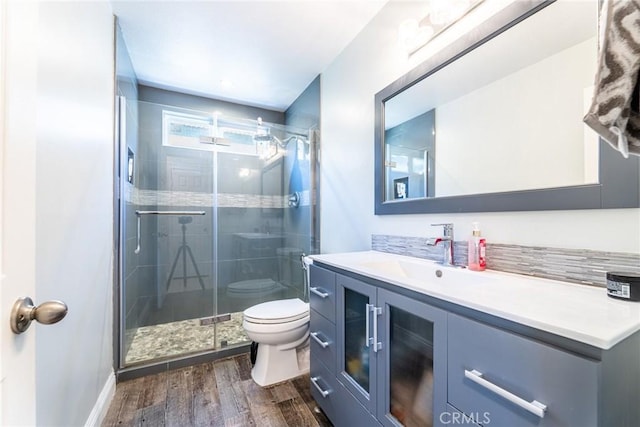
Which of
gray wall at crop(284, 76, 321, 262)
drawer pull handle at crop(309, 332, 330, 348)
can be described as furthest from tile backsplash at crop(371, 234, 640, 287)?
gray wall at crop(284, 76, 321, 262)

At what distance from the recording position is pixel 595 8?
2.82 ft

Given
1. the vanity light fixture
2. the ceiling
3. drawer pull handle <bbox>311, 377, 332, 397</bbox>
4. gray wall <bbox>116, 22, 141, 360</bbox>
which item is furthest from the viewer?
gray wall <bbox>116, 22, 141, 360</bbox>

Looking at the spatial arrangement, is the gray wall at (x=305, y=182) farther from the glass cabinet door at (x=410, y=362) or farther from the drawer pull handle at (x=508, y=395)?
the drawer pull handle at (x=508, y=395)

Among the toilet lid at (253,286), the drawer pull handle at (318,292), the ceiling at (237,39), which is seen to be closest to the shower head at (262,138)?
the ceiling at (237,39)

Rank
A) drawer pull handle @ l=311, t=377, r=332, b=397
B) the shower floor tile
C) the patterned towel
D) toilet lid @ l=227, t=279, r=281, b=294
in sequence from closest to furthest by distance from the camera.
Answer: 1. the patterned towel
2. drawer pull handle @ l=311, t=377, r=332, b=397
3. the shower floor tile
4. toilet lid @ l=227, t=279, r=281, b=294

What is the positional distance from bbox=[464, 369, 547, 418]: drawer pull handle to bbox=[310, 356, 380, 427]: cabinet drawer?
544 millimetres

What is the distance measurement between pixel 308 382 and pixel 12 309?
66.2 inches

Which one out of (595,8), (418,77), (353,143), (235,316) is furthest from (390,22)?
(235,316)

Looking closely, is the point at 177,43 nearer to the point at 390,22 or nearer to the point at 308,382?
the point at 390,22

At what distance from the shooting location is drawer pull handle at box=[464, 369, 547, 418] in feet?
1.80

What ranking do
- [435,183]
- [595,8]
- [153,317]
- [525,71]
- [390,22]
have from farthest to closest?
[153,317] → [390,22] → [435,183] → [525,71] → [595,8]

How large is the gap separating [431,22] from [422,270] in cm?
124

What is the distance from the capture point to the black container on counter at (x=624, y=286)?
2.21 ft

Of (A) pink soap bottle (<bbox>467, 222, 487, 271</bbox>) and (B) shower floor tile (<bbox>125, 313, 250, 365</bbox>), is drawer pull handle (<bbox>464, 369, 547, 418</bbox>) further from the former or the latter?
(B) shower floor tile (<bbox>125, 313, 250, 365</bbox>)
